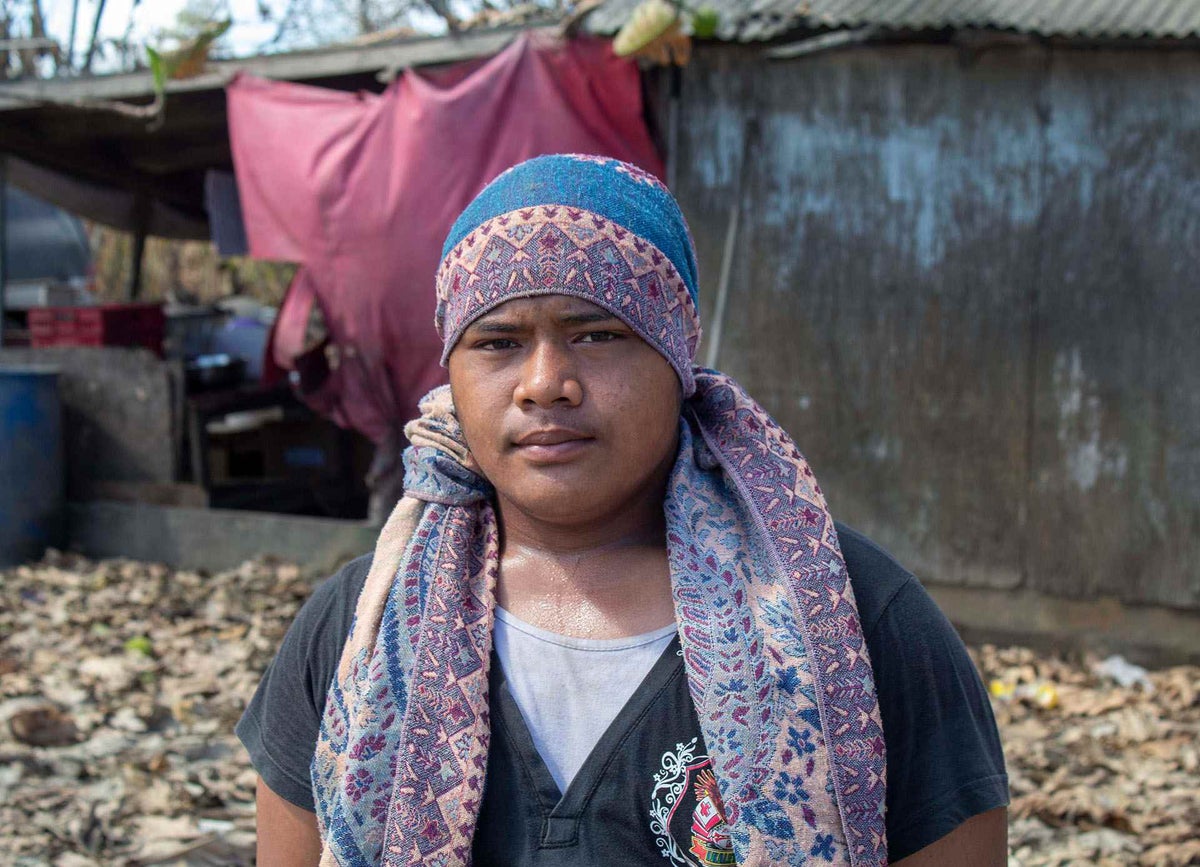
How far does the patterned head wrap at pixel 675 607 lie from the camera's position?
1586mm

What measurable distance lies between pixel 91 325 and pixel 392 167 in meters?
3.51

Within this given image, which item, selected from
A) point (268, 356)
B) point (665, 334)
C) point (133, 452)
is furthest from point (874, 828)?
point (133, 452)

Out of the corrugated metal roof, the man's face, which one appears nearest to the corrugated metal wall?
the corrugated metal roof

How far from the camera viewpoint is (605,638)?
1.78m

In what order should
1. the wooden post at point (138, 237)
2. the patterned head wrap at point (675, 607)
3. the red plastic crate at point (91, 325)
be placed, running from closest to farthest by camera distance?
1. the patterned head wrap at point (675, 607)
2. the red plastic crate at point (91, 325)
3. the wooden post at point (138, 237)

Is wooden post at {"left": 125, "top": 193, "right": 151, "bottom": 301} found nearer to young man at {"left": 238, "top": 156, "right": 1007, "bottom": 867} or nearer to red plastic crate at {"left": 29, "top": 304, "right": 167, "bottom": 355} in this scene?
red plastic crate at {"left": 29, "top": 304, "right": 167, "bottom": 355}

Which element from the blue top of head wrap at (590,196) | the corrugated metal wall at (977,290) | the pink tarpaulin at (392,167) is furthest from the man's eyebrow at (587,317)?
the corrugated metal wall at (977,290)

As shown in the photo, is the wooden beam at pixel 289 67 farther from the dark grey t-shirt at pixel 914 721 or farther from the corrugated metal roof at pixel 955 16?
the dark grey t-shirt at pixel 914 721

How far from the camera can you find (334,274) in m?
6.27

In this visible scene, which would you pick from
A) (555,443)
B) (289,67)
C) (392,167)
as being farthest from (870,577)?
(289,67)

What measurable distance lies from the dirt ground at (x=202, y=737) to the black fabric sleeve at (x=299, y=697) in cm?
212

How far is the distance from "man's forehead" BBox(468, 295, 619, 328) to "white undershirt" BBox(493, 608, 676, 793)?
0.49 meters

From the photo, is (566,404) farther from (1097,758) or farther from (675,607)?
(1097,758)

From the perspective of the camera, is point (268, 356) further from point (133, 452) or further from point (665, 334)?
point (665, 334)
